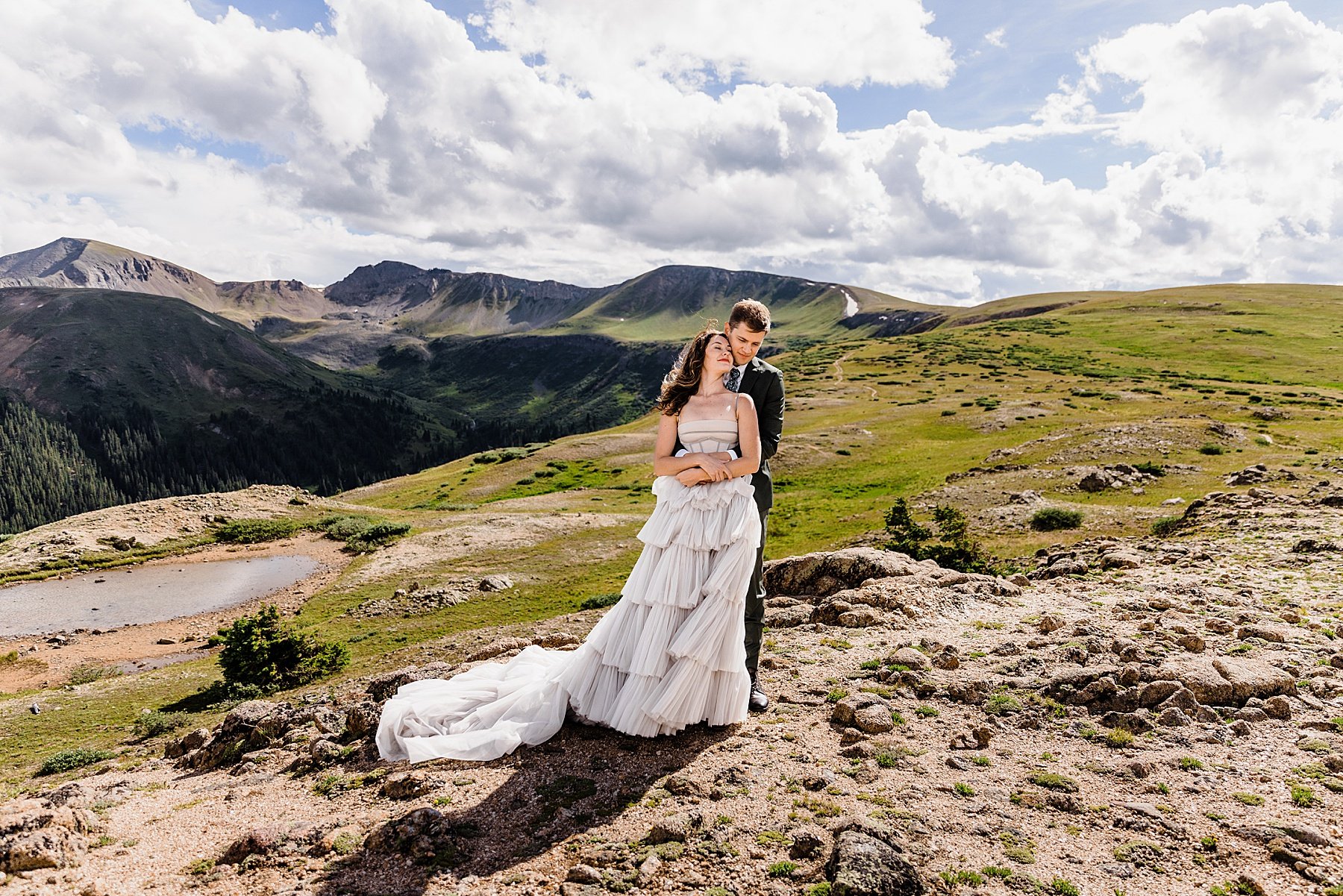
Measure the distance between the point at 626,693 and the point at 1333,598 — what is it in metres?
13.5

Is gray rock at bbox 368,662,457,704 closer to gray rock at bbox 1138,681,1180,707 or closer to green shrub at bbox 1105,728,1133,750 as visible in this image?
green shrub at bbox 1105,728,1133,750

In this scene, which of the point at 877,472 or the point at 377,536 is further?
the point at 877,472

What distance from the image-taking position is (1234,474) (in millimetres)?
24375

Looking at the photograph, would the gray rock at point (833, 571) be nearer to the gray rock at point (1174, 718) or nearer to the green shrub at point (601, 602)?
the green shrub at point (601, 602)

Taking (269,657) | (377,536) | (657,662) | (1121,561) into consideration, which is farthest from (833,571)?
(377,536)

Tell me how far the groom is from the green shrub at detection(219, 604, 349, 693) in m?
→ 15.0

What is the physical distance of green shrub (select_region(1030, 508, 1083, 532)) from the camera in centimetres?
2300

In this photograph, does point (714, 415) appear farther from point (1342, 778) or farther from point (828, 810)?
point (1342, 778)

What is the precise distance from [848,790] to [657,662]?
249 centimetres

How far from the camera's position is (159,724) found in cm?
1384

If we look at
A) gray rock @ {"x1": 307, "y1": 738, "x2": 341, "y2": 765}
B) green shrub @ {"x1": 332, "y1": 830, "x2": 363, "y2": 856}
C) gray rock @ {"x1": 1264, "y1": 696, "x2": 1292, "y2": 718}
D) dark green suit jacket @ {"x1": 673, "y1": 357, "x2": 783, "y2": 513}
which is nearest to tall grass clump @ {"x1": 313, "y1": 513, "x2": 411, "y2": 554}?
gray rock @ {"x1": 307, "y1": 738, "x2": 341, "y2": 765}

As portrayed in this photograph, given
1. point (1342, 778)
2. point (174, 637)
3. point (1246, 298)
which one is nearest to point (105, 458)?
point (174, 637)

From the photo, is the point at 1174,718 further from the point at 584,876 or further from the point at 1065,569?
the point at 1065,569

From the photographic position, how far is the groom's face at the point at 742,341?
730 cm
